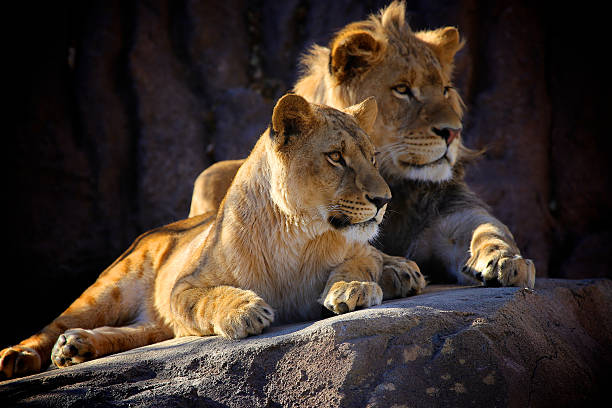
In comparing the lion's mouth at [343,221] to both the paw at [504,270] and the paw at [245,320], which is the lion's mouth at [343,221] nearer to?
the paw at [245,320]

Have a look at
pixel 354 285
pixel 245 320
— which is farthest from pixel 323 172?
pixel 245 320

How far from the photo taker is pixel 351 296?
8.32 ft

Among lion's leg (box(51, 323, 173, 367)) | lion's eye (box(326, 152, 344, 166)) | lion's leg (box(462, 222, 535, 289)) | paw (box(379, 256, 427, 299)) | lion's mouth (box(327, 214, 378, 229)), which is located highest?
lion's eye (box(326, 152, 344, 166))

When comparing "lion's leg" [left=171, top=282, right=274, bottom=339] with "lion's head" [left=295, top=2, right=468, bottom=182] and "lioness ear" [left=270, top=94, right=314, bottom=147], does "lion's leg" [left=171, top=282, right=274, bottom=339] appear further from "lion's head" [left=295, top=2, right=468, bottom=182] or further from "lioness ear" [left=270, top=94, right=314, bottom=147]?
"lion's head" [left=295, top=2, right=468, bottom=182]

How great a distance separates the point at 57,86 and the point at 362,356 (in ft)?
15.8

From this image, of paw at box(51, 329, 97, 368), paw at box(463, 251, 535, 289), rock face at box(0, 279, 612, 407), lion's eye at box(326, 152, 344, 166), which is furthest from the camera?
paw at box(51, 329, 97, 368)

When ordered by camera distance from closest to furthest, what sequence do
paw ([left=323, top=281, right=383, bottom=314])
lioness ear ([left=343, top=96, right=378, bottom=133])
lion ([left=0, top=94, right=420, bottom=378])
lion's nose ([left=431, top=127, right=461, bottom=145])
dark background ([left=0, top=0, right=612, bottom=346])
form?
1. paw ([left=323, top=281, right=383, bottom=314])
2. lion ([left=0, top=94, right=420, bottom=378])
3. lioness ear ([left=343, top=96, right=378, bottom=133])
4. lion's nose ([left=431, top=127, right=461, bottom=145])
5. dark background ([left=0, top=0, right=612, bottom=346])

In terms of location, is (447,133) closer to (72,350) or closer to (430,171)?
(430,171)

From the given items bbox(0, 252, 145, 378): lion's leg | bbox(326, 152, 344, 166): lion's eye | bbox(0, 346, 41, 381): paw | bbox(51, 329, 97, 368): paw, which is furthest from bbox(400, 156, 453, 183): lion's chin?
bbox(0, 346, 41, 381): paw

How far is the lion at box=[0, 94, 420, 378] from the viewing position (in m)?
2.64

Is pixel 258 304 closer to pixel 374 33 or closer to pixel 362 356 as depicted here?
pixel 362 356

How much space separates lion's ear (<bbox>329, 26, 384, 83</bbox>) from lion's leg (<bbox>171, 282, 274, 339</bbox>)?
66.1 inches

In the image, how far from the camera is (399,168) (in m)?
3.66

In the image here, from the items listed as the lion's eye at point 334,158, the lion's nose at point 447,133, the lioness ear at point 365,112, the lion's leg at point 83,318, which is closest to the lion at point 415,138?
the lion's nose at point 447,133
